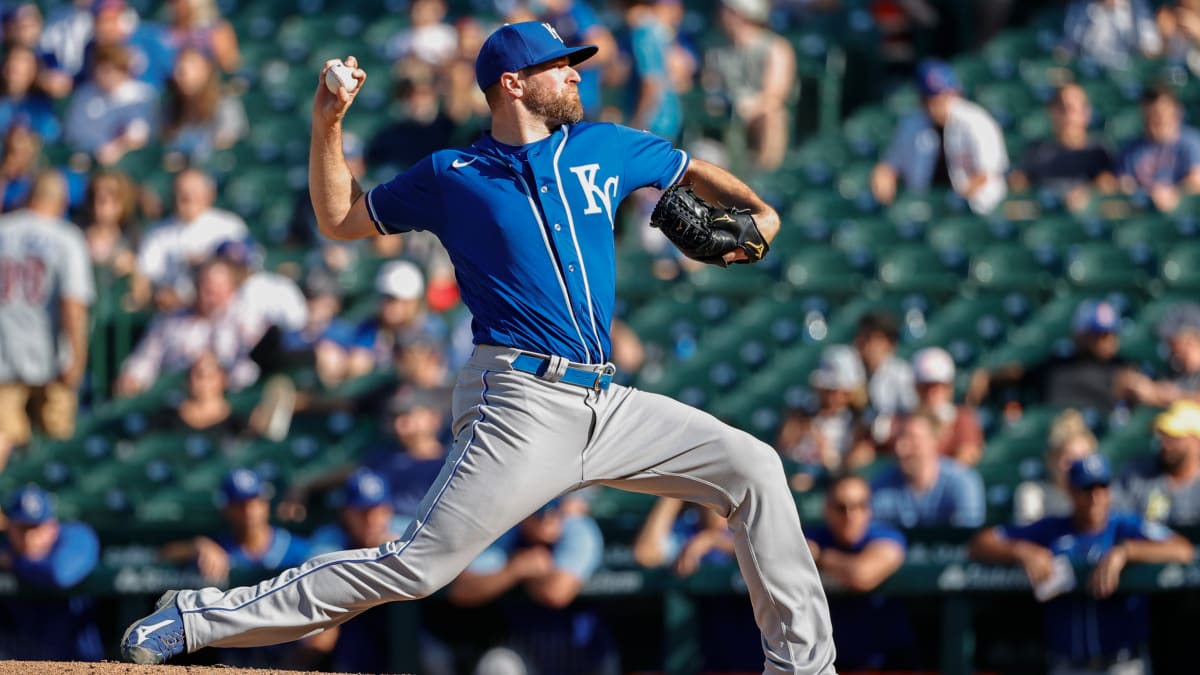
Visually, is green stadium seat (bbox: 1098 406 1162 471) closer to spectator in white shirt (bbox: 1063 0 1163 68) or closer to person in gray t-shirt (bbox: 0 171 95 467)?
spectator in white shirt (bbox: 1063 0 1163 68)

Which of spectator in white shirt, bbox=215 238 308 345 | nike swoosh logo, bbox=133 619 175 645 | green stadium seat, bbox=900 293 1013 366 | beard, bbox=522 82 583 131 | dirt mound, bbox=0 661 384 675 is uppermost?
beard, bbox=522 82 583 131

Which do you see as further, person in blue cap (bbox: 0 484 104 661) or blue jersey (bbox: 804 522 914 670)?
person in blue cap (bbox: 0 484 104 661)

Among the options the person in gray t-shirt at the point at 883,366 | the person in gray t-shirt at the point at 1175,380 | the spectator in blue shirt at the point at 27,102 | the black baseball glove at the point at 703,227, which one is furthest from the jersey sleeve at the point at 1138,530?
the spectator in blue shirt at the point at 27,102

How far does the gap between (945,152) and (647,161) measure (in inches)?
222

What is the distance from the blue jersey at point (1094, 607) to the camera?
23.5ft

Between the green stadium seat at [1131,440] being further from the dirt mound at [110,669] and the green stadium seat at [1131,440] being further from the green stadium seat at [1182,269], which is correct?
the dirt mound at [110,669]

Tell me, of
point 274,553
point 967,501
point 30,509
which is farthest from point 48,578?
point 967,501

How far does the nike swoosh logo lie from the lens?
4.58 meters

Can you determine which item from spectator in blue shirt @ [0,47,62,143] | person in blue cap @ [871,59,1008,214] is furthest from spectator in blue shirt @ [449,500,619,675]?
spectator in blue shirt @ [0,47,62,143]

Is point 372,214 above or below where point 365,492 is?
above

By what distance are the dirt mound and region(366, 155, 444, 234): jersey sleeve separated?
46.4 inches

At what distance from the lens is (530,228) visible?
457cm

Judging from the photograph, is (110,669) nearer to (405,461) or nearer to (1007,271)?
(405,461)

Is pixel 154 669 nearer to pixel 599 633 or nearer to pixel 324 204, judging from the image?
pixel 324 204
